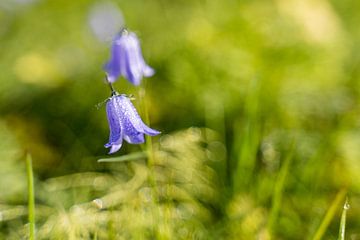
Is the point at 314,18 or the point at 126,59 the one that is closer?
the point at 126,59

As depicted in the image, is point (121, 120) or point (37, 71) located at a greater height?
point (37, 71)

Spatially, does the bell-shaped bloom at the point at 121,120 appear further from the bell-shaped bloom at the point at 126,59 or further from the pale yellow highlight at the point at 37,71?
the pale yellow highlight at the point at 37,71

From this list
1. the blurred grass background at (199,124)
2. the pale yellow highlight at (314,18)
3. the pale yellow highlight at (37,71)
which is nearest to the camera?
the blurred grass background at (199,124)

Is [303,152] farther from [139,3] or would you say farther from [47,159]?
[139,3]

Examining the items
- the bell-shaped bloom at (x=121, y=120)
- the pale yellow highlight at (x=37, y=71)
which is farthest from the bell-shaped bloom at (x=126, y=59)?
the pale yellow highlight at (x=37, y=71)

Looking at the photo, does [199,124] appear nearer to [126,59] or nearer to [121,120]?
[126,59]

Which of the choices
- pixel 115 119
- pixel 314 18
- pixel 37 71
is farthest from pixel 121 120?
pixel 314 18

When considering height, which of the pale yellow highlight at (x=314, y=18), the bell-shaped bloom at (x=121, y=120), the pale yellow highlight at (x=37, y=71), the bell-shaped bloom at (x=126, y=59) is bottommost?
the bell-shaped bloom at (x=121, y=120)

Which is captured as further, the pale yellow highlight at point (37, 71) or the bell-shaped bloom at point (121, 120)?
the pale yellow highlight at point (37, 71)

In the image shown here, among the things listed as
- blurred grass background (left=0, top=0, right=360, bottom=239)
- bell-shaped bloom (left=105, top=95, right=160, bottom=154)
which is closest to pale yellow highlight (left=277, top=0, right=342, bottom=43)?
blurred grass background (left=0, top=0, right=360, bottom=239)
